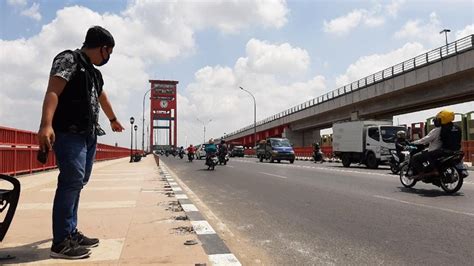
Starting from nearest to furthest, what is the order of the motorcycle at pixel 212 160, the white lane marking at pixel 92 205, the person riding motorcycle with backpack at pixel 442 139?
1. the white lane marking at pixel 92 205
2. the person riding motorcycle with backpack at pixel 442 139
3. the motorcycle at pixel 212 160

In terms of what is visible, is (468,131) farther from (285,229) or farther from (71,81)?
(71,81)

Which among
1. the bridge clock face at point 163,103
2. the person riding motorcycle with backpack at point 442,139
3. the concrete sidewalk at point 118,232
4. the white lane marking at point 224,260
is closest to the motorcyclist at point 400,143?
the person riding motorcycle with backpack at point 442,139

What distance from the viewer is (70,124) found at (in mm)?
3943

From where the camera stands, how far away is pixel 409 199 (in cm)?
893

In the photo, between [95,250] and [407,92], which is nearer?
[95,250]

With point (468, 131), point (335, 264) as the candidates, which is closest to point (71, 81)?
point (335, 264)

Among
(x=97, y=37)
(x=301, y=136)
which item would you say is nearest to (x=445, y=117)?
(x=97, y=37)

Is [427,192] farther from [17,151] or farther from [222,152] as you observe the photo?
[222,152]

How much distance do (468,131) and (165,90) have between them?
8441 centimetres

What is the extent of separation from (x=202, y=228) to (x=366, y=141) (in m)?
17.8

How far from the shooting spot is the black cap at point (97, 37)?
4.16m

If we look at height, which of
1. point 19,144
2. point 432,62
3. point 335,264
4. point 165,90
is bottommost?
point 335,264

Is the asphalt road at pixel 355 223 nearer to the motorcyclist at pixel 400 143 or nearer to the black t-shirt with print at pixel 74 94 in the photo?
the black t-shirt with print at pixel 74 94

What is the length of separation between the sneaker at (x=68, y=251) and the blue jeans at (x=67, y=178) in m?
0.05
